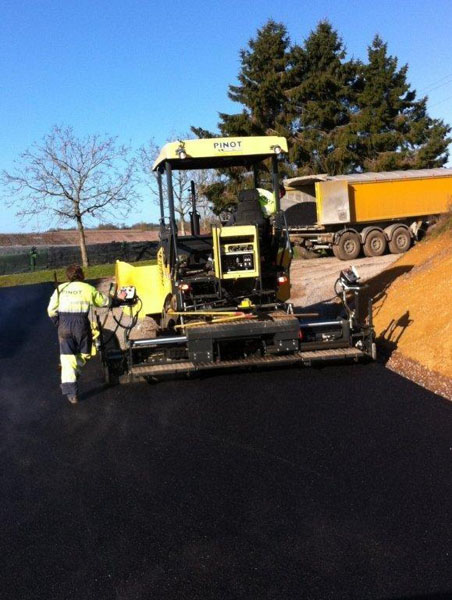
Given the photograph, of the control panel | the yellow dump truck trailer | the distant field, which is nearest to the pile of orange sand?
the control panel

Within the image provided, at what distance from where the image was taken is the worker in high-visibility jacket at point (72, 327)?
6.66 m

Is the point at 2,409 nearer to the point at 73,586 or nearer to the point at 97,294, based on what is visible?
the point at 97,294

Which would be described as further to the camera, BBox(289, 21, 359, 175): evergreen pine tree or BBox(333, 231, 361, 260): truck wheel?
BBox(289, 21, 359, 175): evergreen pine tree

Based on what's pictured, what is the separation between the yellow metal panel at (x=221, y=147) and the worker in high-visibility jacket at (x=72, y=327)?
192 centimetres

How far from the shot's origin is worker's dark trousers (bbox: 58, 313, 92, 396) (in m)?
6.65

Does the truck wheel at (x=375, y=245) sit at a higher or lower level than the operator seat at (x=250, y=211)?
lower

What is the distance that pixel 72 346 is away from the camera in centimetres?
668

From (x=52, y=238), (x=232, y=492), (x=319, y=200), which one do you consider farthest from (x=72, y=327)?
(x=52, y=238)

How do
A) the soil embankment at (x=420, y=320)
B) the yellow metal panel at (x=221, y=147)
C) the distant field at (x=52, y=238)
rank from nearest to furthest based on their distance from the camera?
the soil embankment at (x=420, y=320) < the yellow metal panel at (x=221, y=147) < the distant field at (x=52, y=238)

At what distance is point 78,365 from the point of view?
6738 mm

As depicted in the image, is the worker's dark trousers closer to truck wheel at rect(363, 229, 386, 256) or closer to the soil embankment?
the soil embankment

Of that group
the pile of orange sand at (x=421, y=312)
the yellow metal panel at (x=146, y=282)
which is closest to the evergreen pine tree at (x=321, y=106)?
the pile of orange sand at (x=421, y=312)

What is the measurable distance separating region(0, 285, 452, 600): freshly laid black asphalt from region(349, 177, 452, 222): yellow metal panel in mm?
14862

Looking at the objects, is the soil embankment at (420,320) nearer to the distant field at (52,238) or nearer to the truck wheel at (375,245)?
the truck wheel at (375,245)
